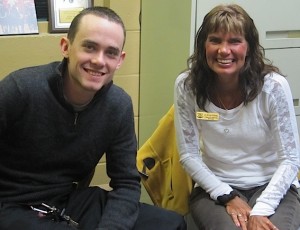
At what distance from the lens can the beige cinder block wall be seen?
86.1 inches

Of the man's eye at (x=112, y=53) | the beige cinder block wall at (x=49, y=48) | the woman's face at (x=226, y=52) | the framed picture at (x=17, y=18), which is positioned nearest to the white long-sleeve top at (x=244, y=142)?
the woman's face at (x=226, y=52)

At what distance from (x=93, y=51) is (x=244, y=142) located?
62 centimetres

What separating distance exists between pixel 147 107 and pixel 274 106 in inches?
39.1

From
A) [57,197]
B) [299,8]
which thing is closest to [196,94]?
[57,197]

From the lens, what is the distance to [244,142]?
1607mm

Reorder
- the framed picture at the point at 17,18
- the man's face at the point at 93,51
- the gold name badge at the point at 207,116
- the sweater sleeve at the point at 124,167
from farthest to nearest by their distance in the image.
A: the framed picture at the point at 17,18 < the gold name badge at the point at 207,116 < the sweater sleeve at the point at 124,167 < the man's face at the point at 93,51

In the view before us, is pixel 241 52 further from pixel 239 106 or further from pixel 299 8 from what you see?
pixel 299 8

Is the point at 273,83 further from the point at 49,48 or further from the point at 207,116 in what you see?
the point at 49,48

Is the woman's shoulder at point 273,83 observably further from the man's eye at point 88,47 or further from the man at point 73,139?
the man's eye at point 88,47

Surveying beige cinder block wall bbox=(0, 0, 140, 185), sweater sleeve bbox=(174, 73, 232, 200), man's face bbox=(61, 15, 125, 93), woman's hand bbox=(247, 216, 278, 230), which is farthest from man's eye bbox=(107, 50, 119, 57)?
beige cinder block wall bbox=(0, 0, 140, 185)

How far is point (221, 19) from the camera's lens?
152 cm

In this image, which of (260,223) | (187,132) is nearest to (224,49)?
(187,132)

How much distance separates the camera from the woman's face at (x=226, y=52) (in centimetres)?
153

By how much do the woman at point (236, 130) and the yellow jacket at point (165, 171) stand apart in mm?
64
